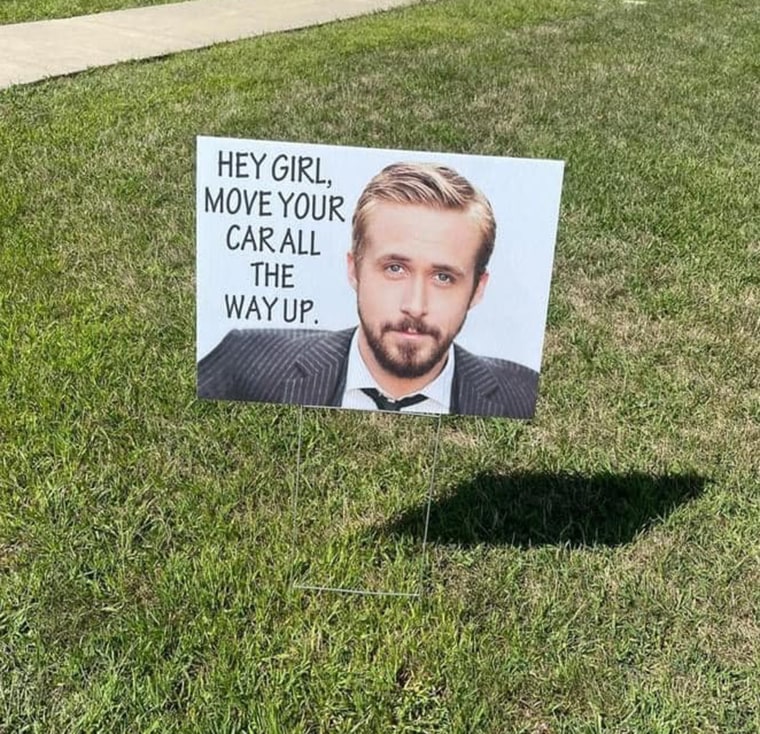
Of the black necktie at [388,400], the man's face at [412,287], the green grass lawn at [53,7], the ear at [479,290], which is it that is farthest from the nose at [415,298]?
the green grass lawn at [53,7]

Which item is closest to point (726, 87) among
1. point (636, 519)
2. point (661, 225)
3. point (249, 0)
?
point (661, 225)

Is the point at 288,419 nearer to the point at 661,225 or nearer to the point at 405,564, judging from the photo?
the point at 405,564

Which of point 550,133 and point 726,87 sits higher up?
point 726,87

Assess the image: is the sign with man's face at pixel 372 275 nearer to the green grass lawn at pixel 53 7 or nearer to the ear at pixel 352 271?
the ear at pixel 352 271

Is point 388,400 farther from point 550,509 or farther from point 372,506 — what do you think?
point 550,509

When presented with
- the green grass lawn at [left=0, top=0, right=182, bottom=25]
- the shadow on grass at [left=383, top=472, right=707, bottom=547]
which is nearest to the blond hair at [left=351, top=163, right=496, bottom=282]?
the shadow on grass at [left=383, top=472, right=707, bottom=547]

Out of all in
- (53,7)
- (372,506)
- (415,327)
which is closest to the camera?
(415,327)

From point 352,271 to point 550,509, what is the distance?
1105mm

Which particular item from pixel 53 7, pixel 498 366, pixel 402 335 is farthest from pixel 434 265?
pixel 53 7

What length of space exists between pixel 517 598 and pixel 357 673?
517mm

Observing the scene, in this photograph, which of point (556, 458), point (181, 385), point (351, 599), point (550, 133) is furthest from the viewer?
point (550, 133)

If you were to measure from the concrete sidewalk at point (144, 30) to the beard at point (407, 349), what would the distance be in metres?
5.60

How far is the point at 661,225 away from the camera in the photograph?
5031 mm

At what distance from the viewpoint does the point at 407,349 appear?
7.55 ft
